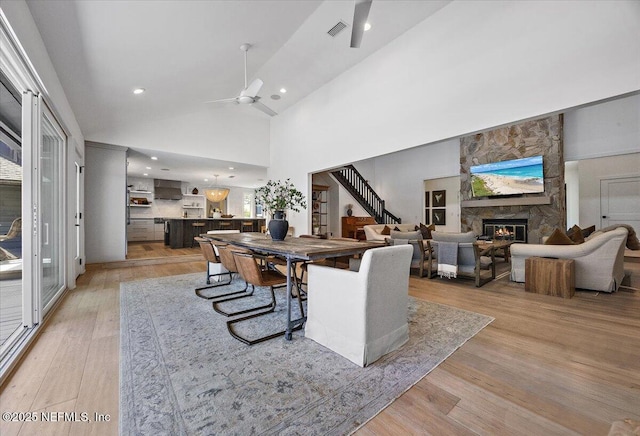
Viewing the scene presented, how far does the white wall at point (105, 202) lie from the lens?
5426 millimetres

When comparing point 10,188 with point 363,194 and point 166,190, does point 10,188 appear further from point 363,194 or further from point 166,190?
point 363,194

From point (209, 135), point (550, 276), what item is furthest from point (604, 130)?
point (209, 135)

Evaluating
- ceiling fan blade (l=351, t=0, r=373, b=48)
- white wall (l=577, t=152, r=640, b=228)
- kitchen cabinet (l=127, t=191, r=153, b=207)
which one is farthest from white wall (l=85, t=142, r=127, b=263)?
white wall (l=577, t=152, r=640, b=228)

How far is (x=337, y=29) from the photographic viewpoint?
4285mm

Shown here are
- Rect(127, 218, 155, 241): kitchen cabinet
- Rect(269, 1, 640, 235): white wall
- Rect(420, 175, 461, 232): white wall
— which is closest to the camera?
Rect(269, 1, 640, 235): white wall

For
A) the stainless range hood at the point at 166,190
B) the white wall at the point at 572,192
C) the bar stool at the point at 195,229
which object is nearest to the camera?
the white wall at the point at 572,192

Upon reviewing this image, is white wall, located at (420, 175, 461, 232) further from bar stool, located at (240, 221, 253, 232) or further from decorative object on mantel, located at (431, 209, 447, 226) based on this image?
bar stool, located at (240, 221, 253, 232)

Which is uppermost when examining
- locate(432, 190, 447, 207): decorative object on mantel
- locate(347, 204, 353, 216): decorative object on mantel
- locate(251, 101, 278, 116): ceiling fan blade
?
locate(251, 101, 278, 116): ceiling fan blade

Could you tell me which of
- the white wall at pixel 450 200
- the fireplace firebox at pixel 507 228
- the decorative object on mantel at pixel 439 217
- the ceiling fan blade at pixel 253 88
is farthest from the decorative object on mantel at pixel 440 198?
the ceiling fan blade at pixel 253 88

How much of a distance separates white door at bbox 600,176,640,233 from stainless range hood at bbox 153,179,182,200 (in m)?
13.0

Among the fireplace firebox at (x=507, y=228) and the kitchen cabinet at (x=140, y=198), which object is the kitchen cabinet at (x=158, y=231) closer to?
the kitchen cabinet at (x=140, y=198)

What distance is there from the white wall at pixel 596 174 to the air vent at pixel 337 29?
6813 millimetres

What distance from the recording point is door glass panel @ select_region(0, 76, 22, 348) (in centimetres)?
223

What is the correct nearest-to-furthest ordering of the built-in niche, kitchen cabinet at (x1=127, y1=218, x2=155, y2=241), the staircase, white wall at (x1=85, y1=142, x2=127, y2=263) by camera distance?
white wall at (x1=85, y1=142, x2=127, y2=263) → the built-in niche → the staircase → kitchen cabinet at (x1=127, y1=218, x2=155, y2=241)
